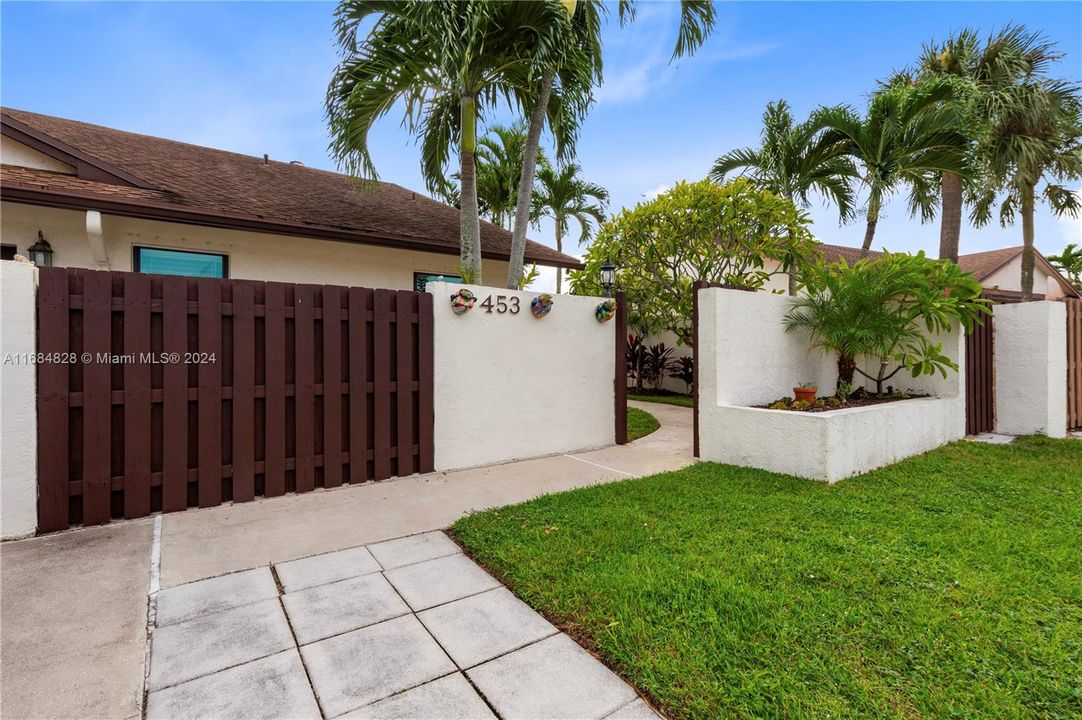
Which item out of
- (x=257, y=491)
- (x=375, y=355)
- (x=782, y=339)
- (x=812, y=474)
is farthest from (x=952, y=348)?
(x=257, y=491)

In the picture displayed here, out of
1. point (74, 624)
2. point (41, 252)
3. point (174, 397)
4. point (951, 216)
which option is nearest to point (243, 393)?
point (174, 397)

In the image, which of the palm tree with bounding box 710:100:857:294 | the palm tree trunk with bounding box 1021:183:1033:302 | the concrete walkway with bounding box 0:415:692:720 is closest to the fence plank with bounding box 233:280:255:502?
the concrete walkway with bounding box 0:415:692:720

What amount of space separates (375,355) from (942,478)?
6.04 metres

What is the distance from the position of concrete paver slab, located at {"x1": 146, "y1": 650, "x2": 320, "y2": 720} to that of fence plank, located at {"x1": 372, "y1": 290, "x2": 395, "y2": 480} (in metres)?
2.95

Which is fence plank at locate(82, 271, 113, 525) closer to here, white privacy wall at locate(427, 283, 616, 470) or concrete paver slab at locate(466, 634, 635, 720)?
white privacy wall at locate(427, 283, 616, 470)

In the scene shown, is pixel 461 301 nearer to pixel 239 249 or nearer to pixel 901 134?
pixel 239 249

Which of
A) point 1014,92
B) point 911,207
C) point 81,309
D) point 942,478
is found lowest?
point 942,478

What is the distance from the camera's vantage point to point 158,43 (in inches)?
277

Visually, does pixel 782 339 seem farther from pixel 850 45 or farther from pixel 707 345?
pixel 850 45

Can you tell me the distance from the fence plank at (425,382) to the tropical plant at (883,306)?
4770 millimetres

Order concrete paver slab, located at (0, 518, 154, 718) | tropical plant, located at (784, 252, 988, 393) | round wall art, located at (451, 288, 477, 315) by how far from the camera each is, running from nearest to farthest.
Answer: concrete paver slab, located at (0, 518, 154, 718), round wall art, located at (451, 288, 477, 315), tropical plant, located at (784, 252, 988, 393)

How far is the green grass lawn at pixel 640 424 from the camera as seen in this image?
7.69 m

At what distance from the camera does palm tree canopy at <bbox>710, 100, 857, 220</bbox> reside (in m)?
9.72

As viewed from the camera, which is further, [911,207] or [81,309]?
[911,207]
